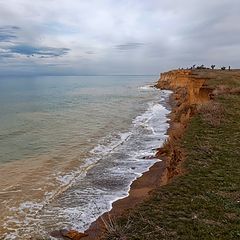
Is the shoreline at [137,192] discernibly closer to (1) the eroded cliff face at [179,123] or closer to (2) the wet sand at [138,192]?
(2) the wet sand at [138,192]

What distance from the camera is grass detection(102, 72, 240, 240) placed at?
7.05m

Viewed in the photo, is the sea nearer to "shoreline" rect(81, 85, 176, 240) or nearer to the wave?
the wave

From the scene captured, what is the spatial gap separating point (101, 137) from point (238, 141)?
524 inches

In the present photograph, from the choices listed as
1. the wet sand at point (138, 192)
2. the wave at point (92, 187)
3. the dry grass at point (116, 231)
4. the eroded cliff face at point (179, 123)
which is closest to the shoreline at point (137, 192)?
the wet sand at point (138, 192)

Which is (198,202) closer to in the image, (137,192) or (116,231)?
(116,231)

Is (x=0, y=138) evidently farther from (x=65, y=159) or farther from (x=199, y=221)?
(x=199, y=221)

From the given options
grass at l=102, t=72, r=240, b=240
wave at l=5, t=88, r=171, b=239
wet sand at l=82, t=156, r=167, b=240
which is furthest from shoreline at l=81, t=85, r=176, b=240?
grass at l=102, t=72, r=240, b=240

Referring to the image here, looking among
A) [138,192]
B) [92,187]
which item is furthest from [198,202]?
[92,187]

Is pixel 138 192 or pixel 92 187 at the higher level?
pixel 138 192

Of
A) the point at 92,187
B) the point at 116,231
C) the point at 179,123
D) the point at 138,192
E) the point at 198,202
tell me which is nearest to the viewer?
the point at 116,231

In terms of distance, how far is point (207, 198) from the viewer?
8.66 metres

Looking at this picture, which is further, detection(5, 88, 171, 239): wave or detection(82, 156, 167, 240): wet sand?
detection(5, 88, 171, 239): wave

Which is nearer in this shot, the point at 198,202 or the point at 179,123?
the point at 198,202

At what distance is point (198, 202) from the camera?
8484mm
